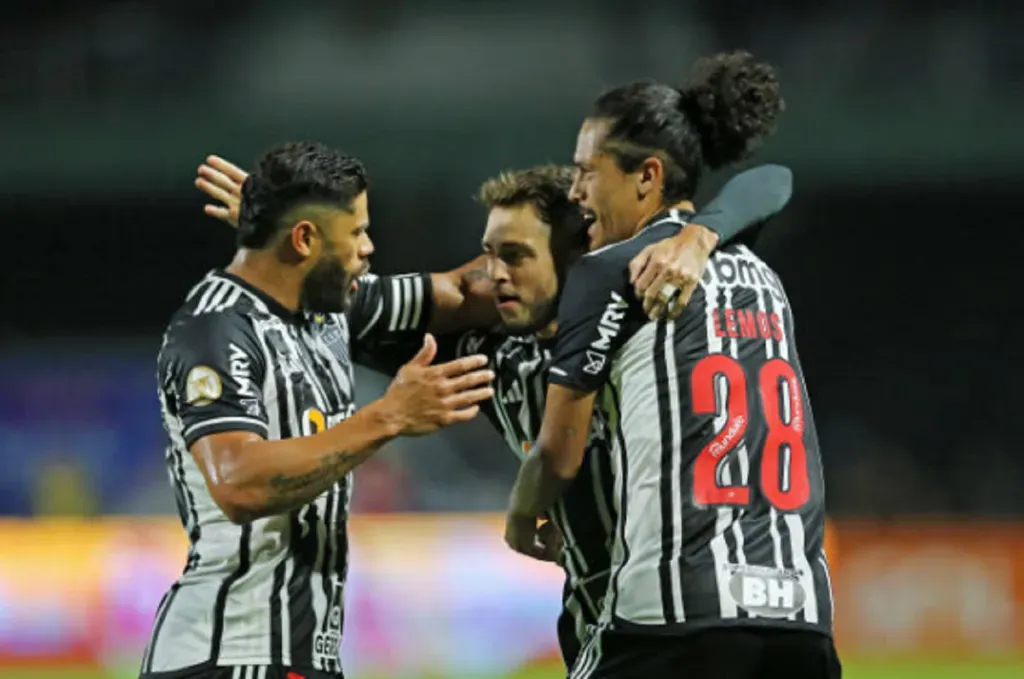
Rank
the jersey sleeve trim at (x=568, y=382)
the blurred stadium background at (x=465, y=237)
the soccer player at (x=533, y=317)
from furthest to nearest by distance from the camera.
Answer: the blurred stadium background at (x=465, y=237)
the soccer player at (x=533, y=317)
the jersey sleeve trim at (x=568, y=382)

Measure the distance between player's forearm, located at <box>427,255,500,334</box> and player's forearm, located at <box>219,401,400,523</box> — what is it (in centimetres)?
101

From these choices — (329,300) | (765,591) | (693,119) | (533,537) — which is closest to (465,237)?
(329,300)

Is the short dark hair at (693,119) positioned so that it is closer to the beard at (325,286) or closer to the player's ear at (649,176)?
the player's ear at (649,176)

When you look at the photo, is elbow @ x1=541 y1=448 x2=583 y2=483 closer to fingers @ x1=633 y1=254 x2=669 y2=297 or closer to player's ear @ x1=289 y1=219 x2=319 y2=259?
fingers @ x1=633 y1=254 x2=669 y2=297

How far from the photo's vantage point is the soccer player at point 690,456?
3262 millimetres

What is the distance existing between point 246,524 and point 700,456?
1.05 m

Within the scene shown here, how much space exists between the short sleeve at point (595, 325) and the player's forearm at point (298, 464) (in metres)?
0.40

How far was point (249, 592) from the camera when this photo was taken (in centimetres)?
357

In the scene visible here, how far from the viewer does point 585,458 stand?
373cm

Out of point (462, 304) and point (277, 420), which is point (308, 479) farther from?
point (462, 304)

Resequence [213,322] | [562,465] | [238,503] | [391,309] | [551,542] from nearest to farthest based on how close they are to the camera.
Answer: [238,503]
[562,465]
[213,322]
[551,542]
[391,309]

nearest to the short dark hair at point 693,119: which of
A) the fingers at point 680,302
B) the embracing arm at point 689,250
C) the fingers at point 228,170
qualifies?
the embracing arm at point 689,250

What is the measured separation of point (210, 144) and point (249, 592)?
1129 cm

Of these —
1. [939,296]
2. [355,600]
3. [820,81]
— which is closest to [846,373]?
[939,296]
